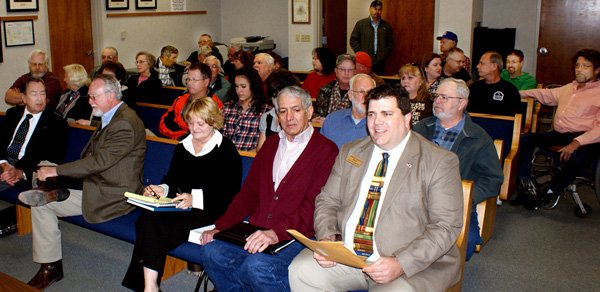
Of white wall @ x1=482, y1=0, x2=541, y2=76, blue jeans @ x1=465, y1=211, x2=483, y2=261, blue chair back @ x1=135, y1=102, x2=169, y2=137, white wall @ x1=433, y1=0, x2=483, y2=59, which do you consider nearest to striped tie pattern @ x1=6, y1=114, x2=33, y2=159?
blue chair back @ x1=135, y1=102, x2=169, y2=137

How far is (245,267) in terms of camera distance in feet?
9.62

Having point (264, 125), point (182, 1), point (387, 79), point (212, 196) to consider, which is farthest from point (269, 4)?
point (212, 196)

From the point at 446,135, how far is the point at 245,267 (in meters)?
1.50

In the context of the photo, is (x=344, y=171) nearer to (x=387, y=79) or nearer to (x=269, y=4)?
(x=387, y=79)

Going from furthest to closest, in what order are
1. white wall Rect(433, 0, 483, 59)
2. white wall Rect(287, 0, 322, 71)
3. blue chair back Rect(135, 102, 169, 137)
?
1. white wall Rect(287, 0, 322, 71)
2. white wall Rect(433, 0, 483, 59)
3. blue chair back Rect(135, 102, 169, 137)

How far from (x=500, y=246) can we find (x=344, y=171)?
2.05 metres

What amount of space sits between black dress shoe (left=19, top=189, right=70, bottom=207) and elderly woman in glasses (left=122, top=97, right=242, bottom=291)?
0.63 m

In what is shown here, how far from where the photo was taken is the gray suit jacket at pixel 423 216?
2.57 m

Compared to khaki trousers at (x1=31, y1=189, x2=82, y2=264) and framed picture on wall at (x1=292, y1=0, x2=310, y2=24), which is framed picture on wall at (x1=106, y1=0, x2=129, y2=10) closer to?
framed picture on wall at (x1=292, y1=0, x2=310, y2=24)

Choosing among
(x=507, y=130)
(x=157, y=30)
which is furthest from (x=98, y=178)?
(x=157, y=30)

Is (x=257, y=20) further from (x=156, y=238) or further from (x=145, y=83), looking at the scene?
(x=156, y=238)

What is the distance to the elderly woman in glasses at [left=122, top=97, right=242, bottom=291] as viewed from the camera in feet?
10.7

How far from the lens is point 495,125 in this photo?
15.9 ft

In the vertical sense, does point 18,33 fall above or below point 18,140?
above
